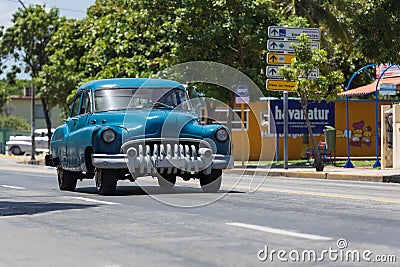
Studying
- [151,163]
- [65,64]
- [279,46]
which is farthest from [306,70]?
[65,64]

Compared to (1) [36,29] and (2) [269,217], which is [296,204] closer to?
(2) [269,217]

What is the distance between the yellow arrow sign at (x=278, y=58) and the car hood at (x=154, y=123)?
1398 centimetres

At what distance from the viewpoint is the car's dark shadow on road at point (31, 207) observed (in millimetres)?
12633

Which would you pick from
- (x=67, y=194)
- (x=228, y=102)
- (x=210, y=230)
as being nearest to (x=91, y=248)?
(x=210, y=230)

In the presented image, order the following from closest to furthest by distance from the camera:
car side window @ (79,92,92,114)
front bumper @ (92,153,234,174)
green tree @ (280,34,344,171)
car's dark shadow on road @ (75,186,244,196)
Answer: front bumper @ (92,153,234,174) < car's dark shadow on road @ (75,186,244,196) < car side window @ (79,92,92,114) < green tree @ (280,34,344,171)

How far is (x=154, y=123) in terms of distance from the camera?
14.6m

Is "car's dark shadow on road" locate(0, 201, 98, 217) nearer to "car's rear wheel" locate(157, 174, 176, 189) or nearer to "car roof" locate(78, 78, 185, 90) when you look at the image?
"car roof" locate(78, 78, 185, 90)

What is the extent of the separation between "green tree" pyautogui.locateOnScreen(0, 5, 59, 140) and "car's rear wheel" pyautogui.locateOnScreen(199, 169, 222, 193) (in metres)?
43.8

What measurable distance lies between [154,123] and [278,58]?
1505cm

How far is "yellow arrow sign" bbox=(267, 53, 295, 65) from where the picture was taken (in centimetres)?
2901

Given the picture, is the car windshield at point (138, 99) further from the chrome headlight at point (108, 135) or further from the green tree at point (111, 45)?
the green tree at point (111, 45)

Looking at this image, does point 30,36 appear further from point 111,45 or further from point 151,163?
→ point 151,163

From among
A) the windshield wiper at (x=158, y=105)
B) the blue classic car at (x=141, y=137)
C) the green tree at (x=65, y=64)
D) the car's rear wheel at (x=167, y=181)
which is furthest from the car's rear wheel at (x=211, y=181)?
the green tree at (x=65, y=64)

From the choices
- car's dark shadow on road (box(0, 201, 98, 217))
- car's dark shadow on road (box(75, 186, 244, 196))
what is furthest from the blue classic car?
car's dark shadow on road (box(0, 201, 98, 217))
